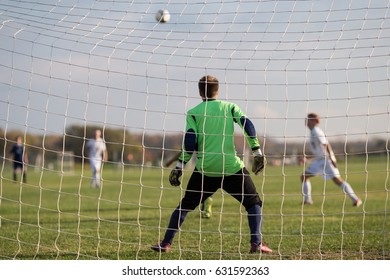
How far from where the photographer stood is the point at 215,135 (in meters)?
6.25

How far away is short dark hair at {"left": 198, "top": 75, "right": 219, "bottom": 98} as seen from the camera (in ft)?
20.7

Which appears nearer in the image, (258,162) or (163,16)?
(258,162)

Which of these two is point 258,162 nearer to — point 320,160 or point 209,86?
point 209,86

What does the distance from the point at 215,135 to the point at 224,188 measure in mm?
577

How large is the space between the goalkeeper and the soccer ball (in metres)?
1.50

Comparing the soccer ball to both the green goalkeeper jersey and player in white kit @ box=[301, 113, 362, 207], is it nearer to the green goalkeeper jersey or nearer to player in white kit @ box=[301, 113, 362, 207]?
the green goalkeeper jersey

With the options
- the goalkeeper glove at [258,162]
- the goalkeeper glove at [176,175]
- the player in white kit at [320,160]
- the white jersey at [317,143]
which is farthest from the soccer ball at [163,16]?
the white jersey at [317,143]

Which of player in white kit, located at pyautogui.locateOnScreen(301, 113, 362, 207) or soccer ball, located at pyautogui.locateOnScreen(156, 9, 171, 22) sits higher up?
soccer ball, located at pyautogui.locateOnScreen(156, 9, 171, 22)

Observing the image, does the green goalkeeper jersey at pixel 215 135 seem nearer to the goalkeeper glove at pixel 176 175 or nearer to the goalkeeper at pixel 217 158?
the goalkeeper at pixel 217 158

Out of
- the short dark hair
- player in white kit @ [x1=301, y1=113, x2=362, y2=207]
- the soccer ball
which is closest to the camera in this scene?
the short dark hair

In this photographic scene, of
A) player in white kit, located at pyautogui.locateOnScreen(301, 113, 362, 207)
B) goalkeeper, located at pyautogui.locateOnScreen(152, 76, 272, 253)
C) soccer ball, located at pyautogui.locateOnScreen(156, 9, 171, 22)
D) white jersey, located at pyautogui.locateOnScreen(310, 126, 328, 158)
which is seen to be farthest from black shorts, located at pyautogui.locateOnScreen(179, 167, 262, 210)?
white jersey, located at pyautogui.locateOnScreen(310, 126, 328, 158)

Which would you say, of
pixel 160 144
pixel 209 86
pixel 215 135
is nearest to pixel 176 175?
pixel 215 135
